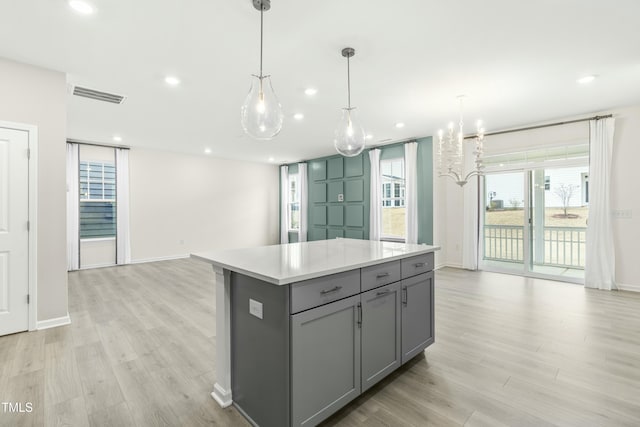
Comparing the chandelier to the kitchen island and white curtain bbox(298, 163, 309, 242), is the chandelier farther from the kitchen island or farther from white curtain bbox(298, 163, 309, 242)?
white curtain bbox(298, 163, 309, 242)

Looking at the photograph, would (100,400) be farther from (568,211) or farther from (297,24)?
(568,211)

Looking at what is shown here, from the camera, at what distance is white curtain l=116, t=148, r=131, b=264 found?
649 cm

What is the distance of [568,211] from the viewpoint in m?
4.99

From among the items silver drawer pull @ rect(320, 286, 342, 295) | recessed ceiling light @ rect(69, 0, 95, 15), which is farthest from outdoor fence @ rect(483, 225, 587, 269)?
recessed ceiling light @ rect(69, 0, 95, 15)

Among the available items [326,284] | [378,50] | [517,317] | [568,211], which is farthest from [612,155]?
[326,284]

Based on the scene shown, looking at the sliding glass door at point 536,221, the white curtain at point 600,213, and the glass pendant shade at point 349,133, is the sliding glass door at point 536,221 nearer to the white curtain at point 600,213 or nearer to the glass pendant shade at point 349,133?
the white curtain at point 600,213

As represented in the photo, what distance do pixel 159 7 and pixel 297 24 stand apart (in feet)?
3.28

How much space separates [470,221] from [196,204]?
6464 millimetres

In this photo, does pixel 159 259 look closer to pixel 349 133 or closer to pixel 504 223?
pixel 349 133

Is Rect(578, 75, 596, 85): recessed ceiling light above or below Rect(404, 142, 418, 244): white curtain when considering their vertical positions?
above

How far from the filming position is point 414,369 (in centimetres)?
229

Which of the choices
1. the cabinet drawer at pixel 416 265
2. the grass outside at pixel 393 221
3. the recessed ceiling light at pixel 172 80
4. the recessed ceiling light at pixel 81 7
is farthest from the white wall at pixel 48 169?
the grass outside at pixel 393 221

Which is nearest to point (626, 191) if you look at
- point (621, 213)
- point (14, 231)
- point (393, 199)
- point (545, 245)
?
point (621, 213)

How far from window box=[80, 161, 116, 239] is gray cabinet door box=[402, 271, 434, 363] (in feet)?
22.2
